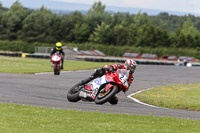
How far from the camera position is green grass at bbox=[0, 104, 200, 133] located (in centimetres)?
848

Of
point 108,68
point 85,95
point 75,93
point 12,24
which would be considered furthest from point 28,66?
point 12,24

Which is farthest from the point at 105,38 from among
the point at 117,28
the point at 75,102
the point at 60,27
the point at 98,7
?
the point at 75,102

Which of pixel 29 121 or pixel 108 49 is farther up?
pixel 29 121

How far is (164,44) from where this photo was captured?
326ft

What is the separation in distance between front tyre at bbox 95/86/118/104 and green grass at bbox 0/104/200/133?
49.4 inches

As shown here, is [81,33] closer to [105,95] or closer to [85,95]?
[85,95]

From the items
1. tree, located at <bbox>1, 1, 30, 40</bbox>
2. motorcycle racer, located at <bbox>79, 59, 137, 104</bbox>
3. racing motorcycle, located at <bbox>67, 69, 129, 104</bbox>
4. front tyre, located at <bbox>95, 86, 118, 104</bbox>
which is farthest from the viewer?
tree, located at <bbox>1, 1, 30, 40</bbox>

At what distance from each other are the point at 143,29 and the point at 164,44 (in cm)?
591

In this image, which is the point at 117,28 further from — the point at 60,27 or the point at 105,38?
the point at 60,27

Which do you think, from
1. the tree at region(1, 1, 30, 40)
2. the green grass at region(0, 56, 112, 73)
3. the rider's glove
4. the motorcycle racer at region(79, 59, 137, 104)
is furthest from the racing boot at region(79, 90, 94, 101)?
the tree at region(1, 1, 30, 40)

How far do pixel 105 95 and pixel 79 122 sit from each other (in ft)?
9.43

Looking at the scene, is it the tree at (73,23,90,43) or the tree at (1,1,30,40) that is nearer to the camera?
the tree at (1,1,30,40)

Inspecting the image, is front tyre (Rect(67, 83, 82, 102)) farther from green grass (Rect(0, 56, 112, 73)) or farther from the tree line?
the tree line

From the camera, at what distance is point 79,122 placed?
9352 mm
